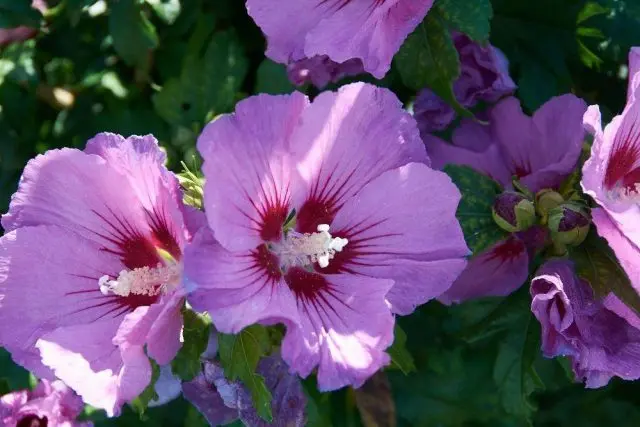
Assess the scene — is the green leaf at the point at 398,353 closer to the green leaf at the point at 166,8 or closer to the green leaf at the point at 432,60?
the green leaf at the point at 432,60

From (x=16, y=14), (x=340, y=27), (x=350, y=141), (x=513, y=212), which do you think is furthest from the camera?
(x=16, y=14)

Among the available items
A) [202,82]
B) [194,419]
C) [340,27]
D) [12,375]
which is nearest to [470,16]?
[340,27]

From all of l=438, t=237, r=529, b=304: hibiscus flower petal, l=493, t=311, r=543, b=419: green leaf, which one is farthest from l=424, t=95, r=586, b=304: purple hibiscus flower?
l=493, t=311, r=543, b=419: green leaf

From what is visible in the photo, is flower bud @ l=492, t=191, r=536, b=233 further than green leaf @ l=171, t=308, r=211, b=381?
Yes

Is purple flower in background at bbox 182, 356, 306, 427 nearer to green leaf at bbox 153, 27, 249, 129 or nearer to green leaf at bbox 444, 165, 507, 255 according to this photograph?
green leaf at bbox 444, 165, 507, 255

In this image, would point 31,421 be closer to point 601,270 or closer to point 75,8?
point 75,8

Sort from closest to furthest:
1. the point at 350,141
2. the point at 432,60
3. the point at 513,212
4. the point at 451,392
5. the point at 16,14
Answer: the point at 350,141
the point at 513,212
the point at 432,60
the point at 16,14
the point at 451,392
